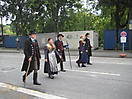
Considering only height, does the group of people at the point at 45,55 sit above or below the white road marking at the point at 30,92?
above

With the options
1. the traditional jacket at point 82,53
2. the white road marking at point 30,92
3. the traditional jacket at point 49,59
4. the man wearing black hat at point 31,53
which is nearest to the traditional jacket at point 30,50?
the man wearing black hat at point 31,53

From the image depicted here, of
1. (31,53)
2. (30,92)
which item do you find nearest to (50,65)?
(31,53)

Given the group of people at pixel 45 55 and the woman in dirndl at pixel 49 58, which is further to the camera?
the woman in dirndl at pixel 49 58

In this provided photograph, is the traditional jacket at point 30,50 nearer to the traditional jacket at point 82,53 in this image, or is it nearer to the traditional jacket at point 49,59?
the traditional jacket at point 49,59

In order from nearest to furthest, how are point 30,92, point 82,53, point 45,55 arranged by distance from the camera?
point 30,92 < point 45,55 < point 82,53

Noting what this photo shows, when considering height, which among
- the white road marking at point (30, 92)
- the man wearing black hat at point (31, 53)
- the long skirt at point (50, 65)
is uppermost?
the man wearing black hat at point (31, 53)

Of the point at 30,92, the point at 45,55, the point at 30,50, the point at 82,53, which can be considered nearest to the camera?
the point at 30,92

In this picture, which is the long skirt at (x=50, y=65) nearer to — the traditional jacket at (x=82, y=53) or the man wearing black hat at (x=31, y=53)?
the man wearing black hat at (x=31, y=53)

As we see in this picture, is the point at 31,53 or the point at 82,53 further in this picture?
the point at 82,53

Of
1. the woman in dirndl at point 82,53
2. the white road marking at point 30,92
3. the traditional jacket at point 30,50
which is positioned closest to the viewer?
the white road marking at point 30,92

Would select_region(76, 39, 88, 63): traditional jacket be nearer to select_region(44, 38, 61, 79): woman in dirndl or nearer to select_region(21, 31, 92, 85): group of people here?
select_region(21, 31, 92, 85): group of people

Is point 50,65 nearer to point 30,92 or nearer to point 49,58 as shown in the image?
point 49,58

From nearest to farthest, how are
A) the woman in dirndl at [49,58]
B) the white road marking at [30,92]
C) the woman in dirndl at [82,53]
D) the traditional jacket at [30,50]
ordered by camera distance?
the white road marking at [30,92] < the traditional jacket at [30,50] < the woman in dirndl at [49,58] < the woman in dirndl at [82,53]

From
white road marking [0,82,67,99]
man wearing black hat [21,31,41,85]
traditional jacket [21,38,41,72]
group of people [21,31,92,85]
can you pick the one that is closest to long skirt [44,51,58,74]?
A: group of people [21,31,92,85]
